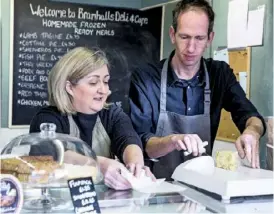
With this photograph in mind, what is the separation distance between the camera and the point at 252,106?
5.53 feet

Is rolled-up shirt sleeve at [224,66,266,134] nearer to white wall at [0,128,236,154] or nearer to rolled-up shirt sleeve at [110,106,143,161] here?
white wall at [0,128,236,154]

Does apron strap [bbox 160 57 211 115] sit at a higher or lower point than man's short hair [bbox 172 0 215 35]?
lower

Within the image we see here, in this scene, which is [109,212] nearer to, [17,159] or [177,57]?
[17,159]

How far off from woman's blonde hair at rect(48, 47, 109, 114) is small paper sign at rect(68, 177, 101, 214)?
2.21ft

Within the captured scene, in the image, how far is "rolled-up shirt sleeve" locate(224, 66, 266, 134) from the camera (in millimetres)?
1665

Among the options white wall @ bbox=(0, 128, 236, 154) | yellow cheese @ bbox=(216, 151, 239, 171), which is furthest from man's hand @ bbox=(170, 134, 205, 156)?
white wall @ bbox=(0, 128, 236, 154)

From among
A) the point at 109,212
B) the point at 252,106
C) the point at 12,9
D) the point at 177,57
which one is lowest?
the point at 109,212

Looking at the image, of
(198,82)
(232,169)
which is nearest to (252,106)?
(198,82)

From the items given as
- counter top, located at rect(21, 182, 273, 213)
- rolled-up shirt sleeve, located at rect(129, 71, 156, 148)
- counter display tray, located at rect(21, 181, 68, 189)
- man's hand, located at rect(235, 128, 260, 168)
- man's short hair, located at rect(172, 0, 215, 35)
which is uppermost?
man's short hair, located at rect(172, 0, 215, 35)

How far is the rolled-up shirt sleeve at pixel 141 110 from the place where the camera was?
1.69m

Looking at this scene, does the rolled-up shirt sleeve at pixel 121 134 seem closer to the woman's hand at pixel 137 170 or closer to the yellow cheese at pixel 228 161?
the woman's hand at pixel 137 170

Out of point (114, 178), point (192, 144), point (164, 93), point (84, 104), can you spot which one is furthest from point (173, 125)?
point (114, 178)

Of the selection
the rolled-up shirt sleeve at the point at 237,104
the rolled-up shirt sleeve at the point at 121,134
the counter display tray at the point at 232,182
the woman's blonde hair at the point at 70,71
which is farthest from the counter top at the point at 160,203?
the rolled-up shirt sleeve at the point at 237,104

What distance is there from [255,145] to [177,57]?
0.49 metres
